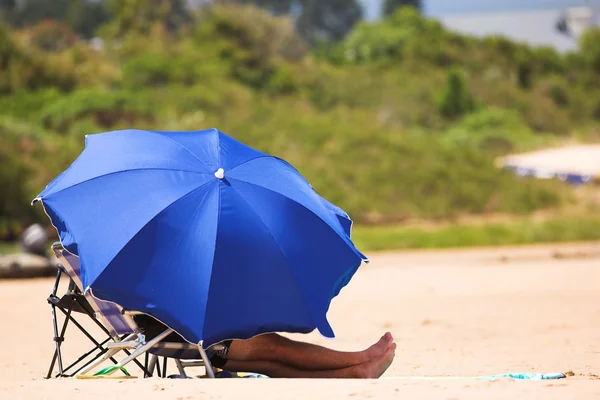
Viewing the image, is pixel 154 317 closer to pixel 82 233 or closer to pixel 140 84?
pixel 82 233

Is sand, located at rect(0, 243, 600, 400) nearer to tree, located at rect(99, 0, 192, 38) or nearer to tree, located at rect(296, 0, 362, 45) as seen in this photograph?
tree, located at rect(99, 0, 192, 38)

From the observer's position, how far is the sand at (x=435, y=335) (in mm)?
4566

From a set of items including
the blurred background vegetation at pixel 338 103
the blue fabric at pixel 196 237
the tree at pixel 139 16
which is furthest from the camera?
the tree at pixel 139 16

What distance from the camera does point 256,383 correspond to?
470 centimetres

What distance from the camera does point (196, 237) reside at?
483 cm

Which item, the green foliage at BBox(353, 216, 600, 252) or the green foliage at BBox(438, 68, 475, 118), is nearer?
the green foliage at BBox(353, 216, 600, 252)

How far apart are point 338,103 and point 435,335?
90.2 ft

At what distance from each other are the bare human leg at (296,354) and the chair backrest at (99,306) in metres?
0.57

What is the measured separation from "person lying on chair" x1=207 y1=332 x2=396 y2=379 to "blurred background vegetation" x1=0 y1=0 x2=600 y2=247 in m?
15.1

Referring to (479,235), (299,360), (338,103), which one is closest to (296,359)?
(299,360)

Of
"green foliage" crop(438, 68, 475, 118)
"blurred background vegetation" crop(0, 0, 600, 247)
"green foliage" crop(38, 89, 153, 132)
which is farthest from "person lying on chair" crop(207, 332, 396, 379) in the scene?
"green foliage" crop(438, 68, 475, 118)

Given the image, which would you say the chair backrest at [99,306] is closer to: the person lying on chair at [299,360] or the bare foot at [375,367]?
the person lying on chair at [299,360]

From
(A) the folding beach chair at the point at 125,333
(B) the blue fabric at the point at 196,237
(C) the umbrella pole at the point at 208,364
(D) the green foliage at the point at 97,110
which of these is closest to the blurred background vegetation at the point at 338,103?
(D) the green foliage at the point at 97,110

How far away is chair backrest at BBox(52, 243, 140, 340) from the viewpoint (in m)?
5.19
